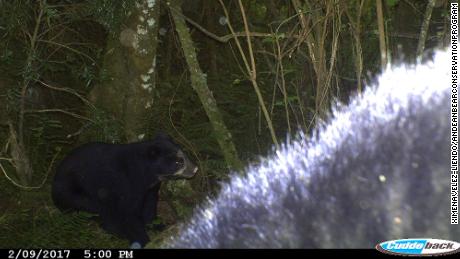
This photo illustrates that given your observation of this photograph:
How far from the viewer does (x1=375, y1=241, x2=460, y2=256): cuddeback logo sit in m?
2.60

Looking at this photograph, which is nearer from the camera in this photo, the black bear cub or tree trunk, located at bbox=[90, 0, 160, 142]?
the black bear cub

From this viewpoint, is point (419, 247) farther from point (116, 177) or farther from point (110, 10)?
point (110, 10)

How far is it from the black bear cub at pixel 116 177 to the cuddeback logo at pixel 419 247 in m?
3.47

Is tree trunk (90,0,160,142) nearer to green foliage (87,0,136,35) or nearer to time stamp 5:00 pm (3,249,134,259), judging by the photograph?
green foliage (87,0,136,35)

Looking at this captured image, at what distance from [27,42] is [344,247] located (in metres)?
4.94

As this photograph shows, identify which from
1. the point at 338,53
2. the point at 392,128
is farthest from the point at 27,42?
the point at 392,128

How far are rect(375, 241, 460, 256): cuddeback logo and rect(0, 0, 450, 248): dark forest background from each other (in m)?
2.65

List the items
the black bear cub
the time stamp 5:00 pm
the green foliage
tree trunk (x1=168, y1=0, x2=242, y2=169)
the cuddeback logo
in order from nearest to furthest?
1. the cuddeback logo
2. the time stamp 5:00 pm
3. the black bear cub
4. the green foliage
5. tree trunk (x1=168, y1=0, x2=242, y2=169)

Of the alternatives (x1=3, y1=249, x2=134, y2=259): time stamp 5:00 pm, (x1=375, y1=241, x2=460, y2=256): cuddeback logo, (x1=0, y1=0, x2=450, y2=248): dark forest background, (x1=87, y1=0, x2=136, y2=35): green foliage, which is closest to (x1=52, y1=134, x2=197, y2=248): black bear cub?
(x1=0, y1=0, x2=450, y2=248): dark forest background

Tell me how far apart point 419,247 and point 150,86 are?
431 cm

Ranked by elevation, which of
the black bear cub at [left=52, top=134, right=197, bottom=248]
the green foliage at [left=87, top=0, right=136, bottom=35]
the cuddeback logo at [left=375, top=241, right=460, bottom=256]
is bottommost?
the black bear cub at [left=52, top=134, right=197, bottom=248]
